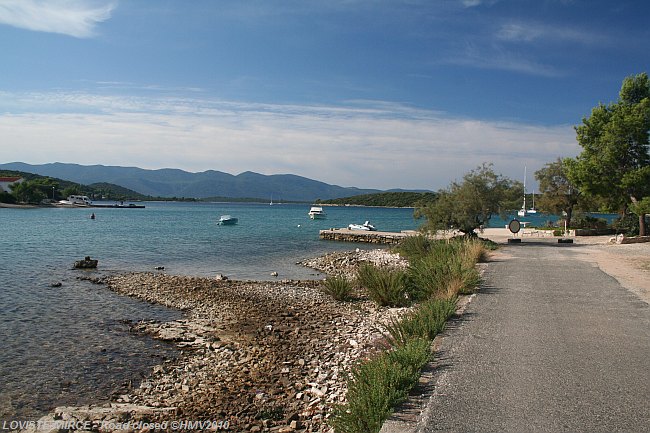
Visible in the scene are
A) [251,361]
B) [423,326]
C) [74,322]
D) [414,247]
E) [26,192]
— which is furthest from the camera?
[26,192]

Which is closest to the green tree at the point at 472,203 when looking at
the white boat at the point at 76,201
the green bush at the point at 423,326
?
the green bush at the point at 423,326

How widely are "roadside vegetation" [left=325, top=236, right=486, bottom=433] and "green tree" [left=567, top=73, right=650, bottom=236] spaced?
16663 mm

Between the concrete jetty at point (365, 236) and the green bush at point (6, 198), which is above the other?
the green bush at point (6, 198)

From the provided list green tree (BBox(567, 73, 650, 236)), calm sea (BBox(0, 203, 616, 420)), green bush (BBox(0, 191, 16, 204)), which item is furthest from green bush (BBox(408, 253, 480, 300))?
green bush (BBox(0, 191, 16, 204))

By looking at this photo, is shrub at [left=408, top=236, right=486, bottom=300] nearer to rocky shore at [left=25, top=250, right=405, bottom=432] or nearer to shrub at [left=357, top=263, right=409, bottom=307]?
shrub at [left=357, top=263, right=409, bottom=307]

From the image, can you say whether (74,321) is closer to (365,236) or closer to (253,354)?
(253,354)

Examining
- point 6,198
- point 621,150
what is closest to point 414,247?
point 621,150

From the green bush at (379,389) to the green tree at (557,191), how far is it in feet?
139

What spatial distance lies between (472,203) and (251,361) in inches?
847

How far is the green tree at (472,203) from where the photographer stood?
28.5 m

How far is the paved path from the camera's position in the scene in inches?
192

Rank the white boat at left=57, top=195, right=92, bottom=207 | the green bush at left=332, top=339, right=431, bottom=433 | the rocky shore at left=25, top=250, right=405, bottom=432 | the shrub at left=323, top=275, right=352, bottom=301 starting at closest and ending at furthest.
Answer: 1. the green bush at left=332, top=339, right=431, bottom=433
2. the rocky shore at left=25, top=250, right=405, bottom=432
3. the shrub at left=323, top=275, right=352, bottom=301
4. the white boat at left=57, top=195, right=92, bottom=207

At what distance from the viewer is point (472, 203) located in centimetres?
2825

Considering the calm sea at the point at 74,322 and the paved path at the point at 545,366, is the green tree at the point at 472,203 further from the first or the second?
the paved path at the point at 545,366
